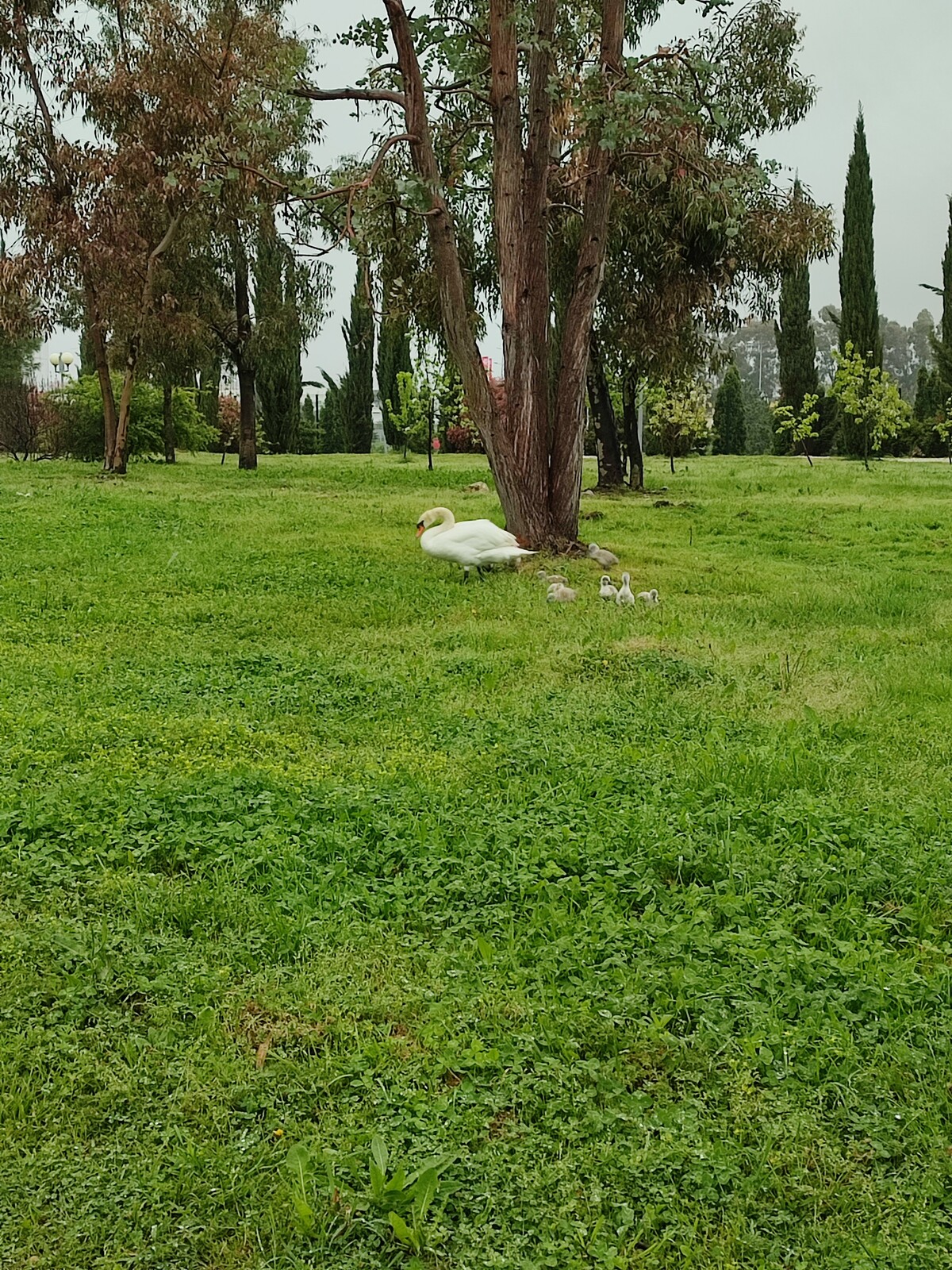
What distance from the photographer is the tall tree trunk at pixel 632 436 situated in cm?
1956

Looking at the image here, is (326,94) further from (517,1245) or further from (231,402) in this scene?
(231,402)

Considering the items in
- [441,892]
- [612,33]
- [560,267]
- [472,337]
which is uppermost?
[612,33]

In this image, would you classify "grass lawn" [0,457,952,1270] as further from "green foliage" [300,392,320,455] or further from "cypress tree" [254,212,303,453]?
"green foliage" [300,392,320,455]

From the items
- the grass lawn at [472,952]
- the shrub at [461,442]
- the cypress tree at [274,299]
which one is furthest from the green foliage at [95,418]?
the grass lawn at [472,952]

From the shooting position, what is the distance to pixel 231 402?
35.8 m

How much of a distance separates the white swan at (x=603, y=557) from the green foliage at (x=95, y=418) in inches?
610

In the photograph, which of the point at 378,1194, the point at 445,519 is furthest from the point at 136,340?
the point at 378,1194

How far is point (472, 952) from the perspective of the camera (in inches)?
125

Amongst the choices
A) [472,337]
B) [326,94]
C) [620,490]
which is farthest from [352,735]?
[620,490]

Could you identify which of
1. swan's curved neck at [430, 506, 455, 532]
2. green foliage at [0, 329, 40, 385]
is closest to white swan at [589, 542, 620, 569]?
swan's curved neck at [430, 506, 455, 532]

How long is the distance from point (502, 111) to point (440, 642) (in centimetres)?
606

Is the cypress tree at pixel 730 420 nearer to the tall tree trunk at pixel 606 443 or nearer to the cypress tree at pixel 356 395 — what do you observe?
the cypress tree at pixel 356 395

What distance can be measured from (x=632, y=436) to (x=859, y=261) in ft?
59.7

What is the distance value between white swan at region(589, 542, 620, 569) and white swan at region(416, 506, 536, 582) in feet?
3.54
